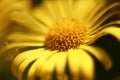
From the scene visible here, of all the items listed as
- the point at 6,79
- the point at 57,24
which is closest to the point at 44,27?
the point at 57,24

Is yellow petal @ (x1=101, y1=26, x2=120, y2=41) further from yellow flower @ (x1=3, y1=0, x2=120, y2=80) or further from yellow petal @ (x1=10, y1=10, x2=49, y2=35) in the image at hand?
yellow petal @ (x1=10, y1=10, x2=49, y2=35)

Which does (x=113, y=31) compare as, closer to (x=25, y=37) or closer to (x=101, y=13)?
(x=101, y=13)

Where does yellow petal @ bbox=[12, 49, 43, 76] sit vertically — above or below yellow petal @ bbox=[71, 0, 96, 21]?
below

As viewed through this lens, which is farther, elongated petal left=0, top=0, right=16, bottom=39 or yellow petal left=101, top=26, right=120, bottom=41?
elongated petal left=0, top=0, right=16, bottom=39

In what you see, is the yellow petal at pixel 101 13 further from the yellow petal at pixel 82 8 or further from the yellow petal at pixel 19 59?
the yellow petal at pixel 19 59

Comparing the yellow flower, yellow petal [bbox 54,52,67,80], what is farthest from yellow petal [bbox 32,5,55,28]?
yellow petal [bbox 54,52,67,80]

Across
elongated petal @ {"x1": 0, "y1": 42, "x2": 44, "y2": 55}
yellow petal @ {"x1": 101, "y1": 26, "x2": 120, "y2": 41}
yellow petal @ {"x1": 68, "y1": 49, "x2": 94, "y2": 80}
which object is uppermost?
yellow petal @ {"x1": 101, "y1": 26, "x2": 120, "y2": 41}

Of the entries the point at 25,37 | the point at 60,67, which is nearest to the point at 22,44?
the point at 25,37
